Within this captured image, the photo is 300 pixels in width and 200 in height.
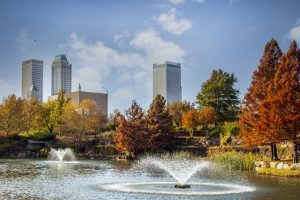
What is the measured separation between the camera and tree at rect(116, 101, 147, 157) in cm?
6431

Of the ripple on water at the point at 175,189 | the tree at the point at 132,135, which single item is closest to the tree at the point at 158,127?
the tree at the point at 132,135

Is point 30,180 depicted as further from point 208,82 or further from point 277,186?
point 208,82

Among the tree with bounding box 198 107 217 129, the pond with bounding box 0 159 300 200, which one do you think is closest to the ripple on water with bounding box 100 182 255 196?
the pond with bounding box 0 159 300 200

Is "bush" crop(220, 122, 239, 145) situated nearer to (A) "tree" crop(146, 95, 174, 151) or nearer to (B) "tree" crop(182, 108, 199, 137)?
(B) "tree" crop(182, 108, 199, 137)

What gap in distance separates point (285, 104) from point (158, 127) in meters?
27.3

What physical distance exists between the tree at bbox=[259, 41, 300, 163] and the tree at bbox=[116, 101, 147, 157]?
82.7 feet

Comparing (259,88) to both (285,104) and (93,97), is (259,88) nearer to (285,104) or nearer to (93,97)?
(285,104)

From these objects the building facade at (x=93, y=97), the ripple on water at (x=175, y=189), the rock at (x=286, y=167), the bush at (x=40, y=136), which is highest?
the building facade at (x=93, y=97)

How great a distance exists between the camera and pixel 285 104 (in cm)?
4053

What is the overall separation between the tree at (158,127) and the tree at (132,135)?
1.00 metres

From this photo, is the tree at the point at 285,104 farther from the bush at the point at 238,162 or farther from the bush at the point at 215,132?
the bush at the point at 215,132

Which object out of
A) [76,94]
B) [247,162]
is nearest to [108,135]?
[247,162]

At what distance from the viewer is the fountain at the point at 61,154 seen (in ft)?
216

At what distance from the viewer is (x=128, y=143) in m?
64.3
